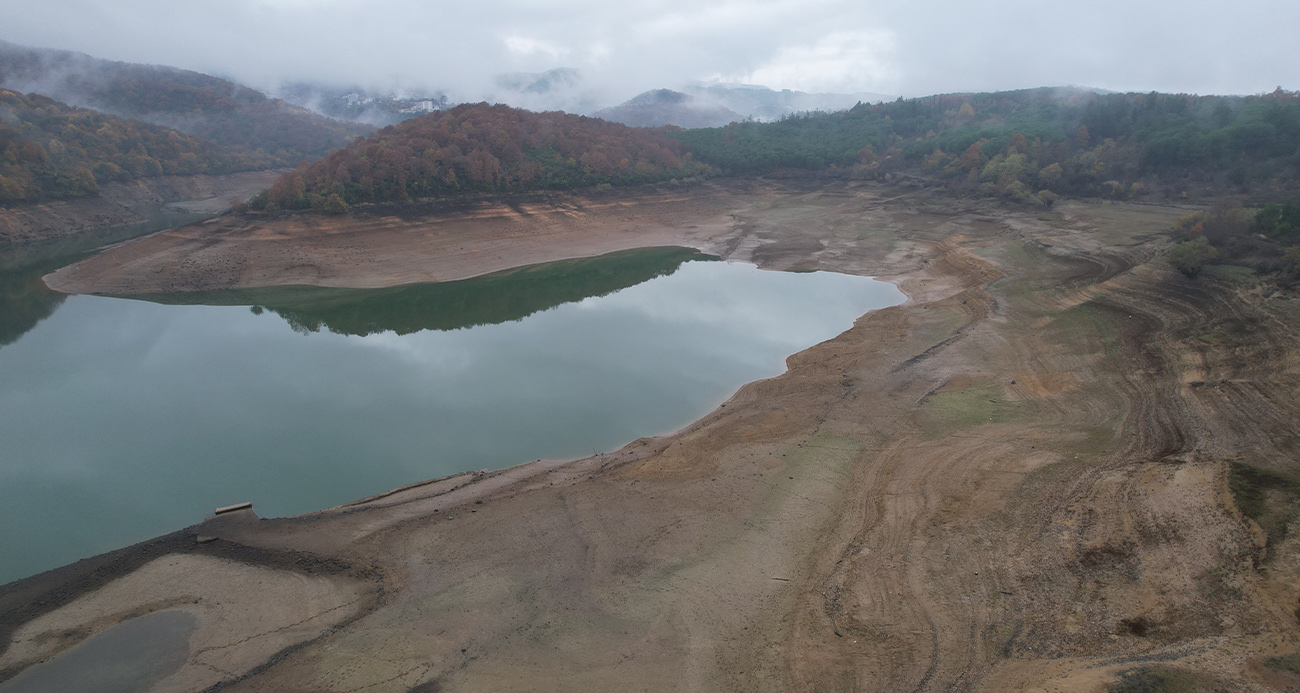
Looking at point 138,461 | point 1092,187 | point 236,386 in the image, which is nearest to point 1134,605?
point 138,461

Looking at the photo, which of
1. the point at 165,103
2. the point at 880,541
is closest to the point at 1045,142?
the point at 880,541

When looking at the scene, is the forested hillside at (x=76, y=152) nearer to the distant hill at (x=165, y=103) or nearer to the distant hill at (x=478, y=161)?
the distant hill at (x=165, y=103)

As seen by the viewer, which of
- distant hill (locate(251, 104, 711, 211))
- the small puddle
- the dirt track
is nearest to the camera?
the dirt track

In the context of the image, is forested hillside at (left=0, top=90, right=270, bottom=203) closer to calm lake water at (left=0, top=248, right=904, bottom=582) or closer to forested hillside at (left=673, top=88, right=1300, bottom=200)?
calm lake water at (left=0, top=248, right=904, bottom=582)

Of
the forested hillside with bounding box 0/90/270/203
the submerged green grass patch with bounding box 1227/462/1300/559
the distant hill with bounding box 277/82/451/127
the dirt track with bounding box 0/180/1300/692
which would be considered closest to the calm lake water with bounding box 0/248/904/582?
the dirt track with bounding box 0/180/1300/692

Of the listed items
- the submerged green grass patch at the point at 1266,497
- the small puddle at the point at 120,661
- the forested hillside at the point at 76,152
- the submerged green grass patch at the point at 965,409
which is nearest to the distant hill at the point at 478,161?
the forested hillside at the point at 76,152

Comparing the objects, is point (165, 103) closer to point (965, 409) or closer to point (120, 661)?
point (120, 661)
